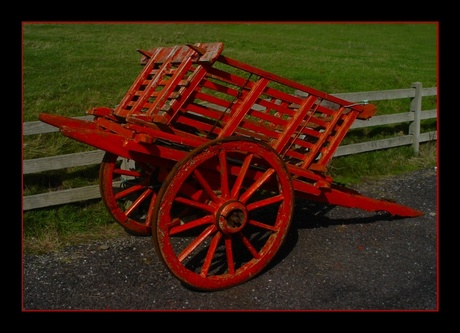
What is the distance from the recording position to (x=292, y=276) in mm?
4656

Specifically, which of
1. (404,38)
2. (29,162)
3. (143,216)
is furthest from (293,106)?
(404,38)

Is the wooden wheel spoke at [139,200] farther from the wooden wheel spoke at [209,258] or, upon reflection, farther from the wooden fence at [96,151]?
the wooden wheel spoke at [209,258]

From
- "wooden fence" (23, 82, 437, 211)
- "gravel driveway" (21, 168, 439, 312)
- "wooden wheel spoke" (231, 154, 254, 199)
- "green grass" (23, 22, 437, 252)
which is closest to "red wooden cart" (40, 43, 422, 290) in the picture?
"wooden wheel spoke" (231, 154, 254, 199)

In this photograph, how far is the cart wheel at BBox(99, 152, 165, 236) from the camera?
520 cm

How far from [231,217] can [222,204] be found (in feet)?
0.42

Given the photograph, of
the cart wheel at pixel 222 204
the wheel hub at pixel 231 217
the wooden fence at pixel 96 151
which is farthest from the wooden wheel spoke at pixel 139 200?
the wheel hub at pixel 231 217

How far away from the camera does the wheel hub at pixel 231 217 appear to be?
4281 millimetres

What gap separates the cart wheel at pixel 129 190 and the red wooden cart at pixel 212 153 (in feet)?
0.04

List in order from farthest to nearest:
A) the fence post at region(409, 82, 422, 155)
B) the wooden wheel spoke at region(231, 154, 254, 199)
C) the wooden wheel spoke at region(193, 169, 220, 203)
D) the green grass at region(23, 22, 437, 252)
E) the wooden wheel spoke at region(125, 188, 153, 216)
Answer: the fence post at region(409, 82, 422, 155) < the green grass at region(23, 22, 437, 252) < the wooden wheel spoke at region(125, 188, 153, 216) < the wooden wheel spoke at region(231, 154, 254, 199) < the wooden wheel spoke at region(193, 169, 220, 203)

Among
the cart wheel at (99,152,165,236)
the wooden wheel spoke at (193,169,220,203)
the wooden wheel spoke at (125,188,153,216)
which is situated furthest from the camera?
the wooden wheel spoke at (125,188,153,216)

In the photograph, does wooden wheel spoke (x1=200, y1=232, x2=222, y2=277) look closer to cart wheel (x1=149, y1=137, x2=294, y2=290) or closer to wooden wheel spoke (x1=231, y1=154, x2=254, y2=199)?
cart wheel (x1=149, y1=137, x2=294, y2=290)

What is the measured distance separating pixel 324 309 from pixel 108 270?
1.88 metres

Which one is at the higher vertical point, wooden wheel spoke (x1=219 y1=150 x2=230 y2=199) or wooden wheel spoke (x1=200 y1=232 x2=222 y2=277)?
wooden wheel spoke (x1=219 y1=150 x2=230 y2=199)

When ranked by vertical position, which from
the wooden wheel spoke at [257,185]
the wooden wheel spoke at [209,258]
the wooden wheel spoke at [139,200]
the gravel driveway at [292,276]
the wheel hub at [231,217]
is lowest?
the gravel driveway at [292,276]
